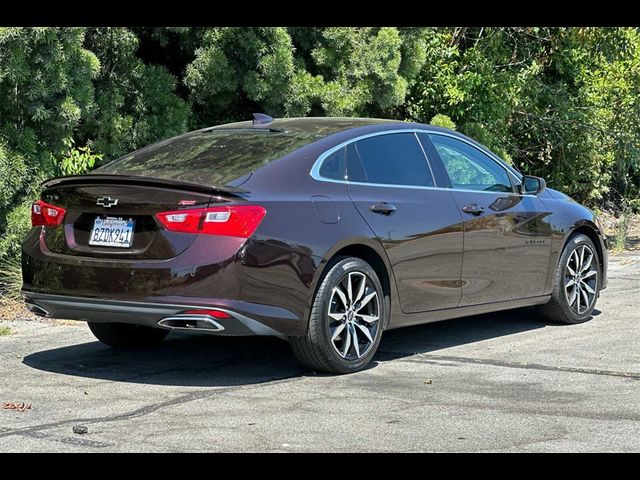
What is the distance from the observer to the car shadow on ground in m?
7.00

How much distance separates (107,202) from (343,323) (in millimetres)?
1605

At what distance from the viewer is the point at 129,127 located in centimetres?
1128

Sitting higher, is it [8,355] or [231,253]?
[231,253]

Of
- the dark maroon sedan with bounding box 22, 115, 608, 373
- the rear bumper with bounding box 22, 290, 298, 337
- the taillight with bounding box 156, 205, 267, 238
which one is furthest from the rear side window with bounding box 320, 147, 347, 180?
the rear bumper with bounding box 22, 290, 298, 337

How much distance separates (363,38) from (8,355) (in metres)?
6.37

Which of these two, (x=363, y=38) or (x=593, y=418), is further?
(x=363, y=38)

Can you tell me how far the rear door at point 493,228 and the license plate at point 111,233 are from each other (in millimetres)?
2394

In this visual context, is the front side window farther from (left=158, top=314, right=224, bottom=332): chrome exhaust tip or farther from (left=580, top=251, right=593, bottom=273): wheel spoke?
(left=158, top=314, right=224, bottom=332): chrome exhaust tip

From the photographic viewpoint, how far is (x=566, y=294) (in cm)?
891

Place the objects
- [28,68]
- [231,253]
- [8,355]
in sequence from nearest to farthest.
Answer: [231,253] < [8,355] < [28,68]

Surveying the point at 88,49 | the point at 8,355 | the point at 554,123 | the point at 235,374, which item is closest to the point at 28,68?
the point at 88,49

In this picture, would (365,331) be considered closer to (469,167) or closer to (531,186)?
(469,167)

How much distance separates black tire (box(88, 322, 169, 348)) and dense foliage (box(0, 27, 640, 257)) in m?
2.36

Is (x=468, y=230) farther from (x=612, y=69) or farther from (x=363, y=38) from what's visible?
(x=612, y=69)
